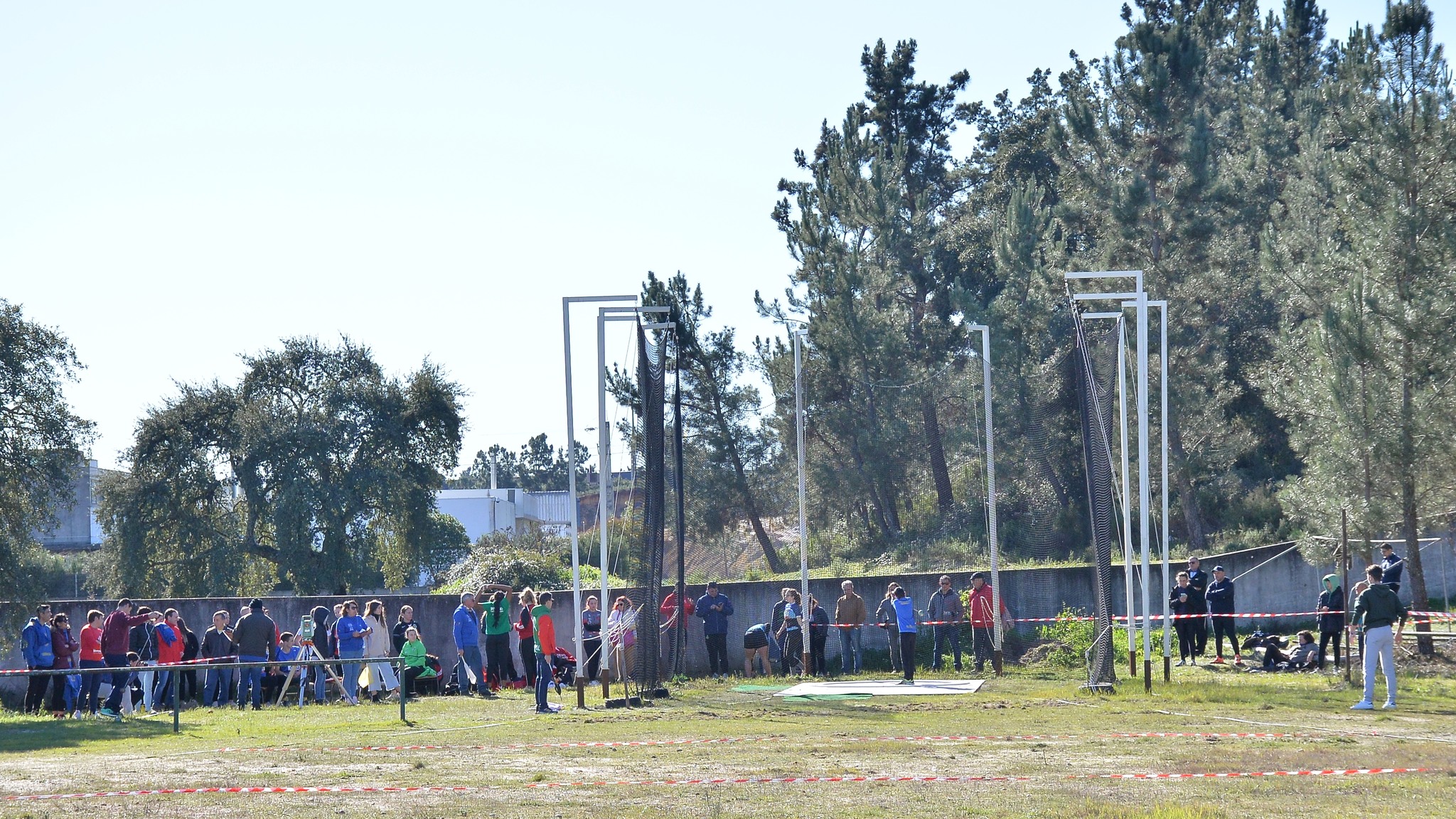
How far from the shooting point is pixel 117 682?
62.5ft

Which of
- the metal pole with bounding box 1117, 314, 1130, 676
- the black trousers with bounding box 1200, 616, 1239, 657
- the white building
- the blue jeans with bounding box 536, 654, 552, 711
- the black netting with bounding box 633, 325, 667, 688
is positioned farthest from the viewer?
the white building

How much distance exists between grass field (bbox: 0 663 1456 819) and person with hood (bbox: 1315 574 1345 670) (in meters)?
1.59

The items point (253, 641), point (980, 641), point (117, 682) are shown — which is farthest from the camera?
point (980, 641)

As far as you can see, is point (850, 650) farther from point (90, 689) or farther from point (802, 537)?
point (90, 689)

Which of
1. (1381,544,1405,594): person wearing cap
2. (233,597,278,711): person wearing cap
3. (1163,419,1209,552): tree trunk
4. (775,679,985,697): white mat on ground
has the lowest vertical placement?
(775,679,985,697): white mat on ground

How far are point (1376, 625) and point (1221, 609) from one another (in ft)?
23.6

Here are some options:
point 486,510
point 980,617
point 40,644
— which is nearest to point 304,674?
point 40,644

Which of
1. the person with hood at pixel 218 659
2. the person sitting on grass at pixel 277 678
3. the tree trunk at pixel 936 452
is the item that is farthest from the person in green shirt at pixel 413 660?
the tree trunk at pixel 936 452

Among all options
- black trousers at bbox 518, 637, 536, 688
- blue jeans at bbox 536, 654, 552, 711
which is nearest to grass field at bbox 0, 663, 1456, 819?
blue jeans at bbox 536, 654, 552, 711

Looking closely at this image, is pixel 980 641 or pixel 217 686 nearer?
pixel 217 686

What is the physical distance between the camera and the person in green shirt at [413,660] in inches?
816

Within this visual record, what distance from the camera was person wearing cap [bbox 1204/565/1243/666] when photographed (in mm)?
22312

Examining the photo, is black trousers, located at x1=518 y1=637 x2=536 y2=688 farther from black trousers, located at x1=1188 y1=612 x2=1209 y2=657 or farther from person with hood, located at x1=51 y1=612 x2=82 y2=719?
black trousers, located at x1=1188 y1=612 x2=1209 y2=657

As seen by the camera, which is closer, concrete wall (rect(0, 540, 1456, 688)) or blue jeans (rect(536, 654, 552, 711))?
blue jeans (rect(536, 654, 552, 711))
